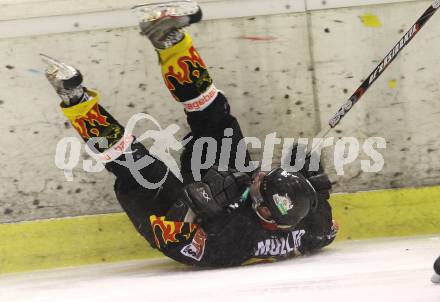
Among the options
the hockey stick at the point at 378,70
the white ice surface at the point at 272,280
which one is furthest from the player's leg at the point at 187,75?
the white ice surface at the point at 272,280

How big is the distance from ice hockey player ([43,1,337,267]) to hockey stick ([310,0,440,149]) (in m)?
0.26

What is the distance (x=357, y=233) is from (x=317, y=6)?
993 mm

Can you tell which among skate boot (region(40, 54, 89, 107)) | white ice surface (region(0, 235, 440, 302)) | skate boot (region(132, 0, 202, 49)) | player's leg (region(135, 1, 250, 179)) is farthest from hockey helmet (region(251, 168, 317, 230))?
skate boot (region(40, 54, 89, 107))

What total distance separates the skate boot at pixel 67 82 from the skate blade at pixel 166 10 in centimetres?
31

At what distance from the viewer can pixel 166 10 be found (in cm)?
260

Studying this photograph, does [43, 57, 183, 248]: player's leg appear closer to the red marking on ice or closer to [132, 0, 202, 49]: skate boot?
[132, 0, 202, 49]: skate boot

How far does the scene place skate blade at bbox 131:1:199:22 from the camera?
260 cm

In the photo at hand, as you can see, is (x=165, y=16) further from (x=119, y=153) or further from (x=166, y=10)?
(x=119, y=153)

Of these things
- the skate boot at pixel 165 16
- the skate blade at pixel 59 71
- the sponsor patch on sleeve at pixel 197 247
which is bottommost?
the sponsor patch on sleeve at pixel 197 247

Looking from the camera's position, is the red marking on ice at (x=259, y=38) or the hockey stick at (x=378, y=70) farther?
the red marking on ice at (x=259, y=38)

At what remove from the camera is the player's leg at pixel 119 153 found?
2.68 meters

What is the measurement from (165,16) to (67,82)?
16.3 inches

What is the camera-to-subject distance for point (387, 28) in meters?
3.17

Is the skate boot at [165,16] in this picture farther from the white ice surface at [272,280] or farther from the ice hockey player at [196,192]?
the white ice surface at [272,280]
